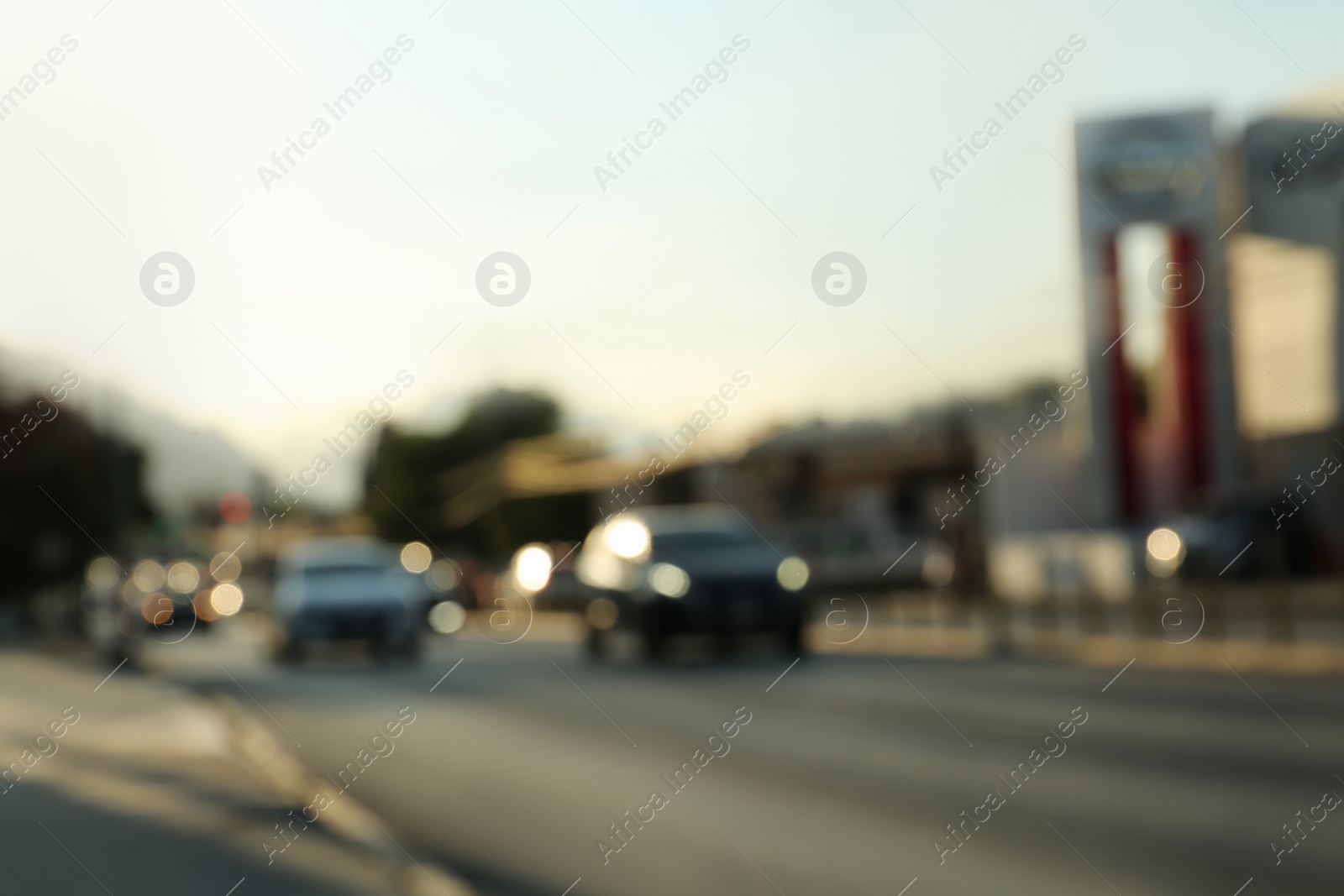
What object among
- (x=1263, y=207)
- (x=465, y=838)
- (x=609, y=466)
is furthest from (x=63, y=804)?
(x=609, y=466)

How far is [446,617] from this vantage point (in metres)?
42.3

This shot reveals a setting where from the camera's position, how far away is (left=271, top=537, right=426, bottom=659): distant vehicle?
2439 cm

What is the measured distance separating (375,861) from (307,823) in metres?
1.19

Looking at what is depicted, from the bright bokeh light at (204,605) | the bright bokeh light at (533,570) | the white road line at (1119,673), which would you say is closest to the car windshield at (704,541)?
the white road line at (1119,673)

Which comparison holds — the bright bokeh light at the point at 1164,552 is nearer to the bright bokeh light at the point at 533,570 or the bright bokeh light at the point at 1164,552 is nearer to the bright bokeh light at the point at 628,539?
the bright bokeh light at the point at 628,539

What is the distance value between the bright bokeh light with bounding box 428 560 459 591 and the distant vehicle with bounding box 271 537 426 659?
12874mm

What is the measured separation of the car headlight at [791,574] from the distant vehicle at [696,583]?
0.4 inches

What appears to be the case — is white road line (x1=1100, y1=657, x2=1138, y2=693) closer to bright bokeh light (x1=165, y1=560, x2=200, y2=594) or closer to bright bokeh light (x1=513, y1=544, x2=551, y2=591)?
bright bokeh light (x1=513, y1=544, x2=551, y2=591)

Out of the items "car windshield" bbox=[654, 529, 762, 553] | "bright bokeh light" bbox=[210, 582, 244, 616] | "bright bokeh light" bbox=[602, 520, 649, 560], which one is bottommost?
"bright bokeh light" bbox=[210, 582, 244, 616]

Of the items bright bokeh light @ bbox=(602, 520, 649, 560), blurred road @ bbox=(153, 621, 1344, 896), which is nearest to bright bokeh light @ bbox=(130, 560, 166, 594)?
bright bokeh light @ bbox=(602, 520, 649, 560)

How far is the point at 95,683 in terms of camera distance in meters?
22.4

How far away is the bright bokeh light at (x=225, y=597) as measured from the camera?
169 ft

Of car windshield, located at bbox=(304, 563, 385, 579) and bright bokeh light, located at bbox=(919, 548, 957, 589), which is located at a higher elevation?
bright bokeh light, located at bbox=(919, 548, 957, 589)

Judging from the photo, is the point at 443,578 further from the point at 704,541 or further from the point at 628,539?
the point at 704,541
